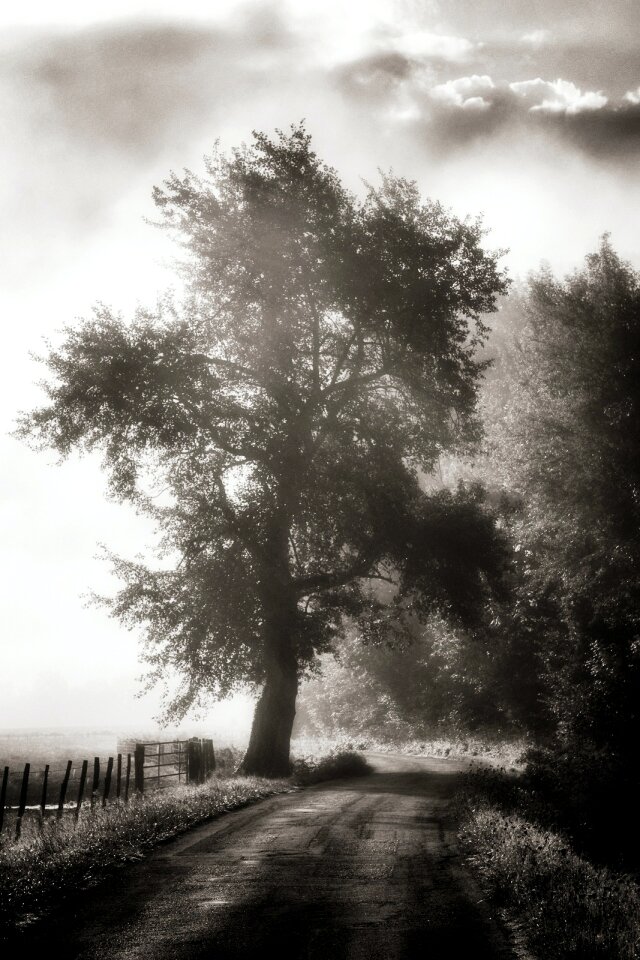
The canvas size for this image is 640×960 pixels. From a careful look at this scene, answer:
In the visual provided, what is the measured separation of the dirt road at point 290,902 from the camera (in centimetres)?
625

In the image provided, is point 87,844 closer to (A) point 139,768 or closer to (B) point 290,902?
(B) point 290,902

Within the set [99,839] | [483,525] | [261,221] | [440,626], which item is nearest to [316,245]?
[261,221]

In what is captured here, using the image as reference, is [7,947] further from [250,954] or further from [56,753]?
[56,753]

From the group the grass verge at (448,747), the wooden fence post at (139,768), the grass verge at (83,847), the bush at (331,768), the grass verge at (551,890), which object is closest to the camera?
the grass verge at (551,890)

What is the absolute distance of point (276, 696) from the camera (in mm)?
24656

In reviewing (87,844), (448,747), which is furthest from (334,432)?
(448,747)

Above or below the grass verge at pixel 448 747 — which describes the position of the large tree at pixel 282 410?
above

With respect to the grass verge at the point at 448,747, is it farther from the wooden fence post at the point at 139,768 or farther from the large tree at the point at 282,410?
the wooden fence post at the point at 139,768

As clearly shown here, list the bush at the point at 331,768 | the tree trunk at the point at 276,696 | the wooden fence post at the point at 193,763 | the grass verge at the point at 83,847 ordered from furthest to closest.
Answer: the bush at the point at 331,768
the tree trunk at the point at 276,696
the wooden fence post at the point at 193,763
the grass verge at the point at 83,847

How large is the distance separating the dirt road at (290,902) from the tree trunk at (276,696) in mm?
10759

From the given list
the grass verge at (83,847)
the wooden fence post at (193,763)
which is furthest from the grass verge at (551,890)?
the wooden fence post at (193,763)

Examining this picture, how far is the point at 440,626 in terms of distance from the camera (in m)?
37.5

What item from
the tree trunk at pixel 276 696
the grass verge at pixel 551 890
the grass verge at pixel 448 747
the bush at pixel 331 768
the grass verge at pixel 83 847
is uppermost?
the tree trunk at pixel 276 696

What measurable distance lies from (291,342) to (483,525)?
9586 millimetres
